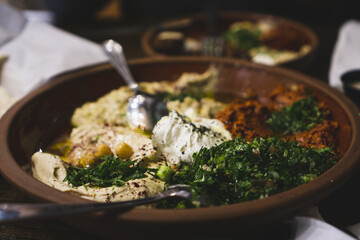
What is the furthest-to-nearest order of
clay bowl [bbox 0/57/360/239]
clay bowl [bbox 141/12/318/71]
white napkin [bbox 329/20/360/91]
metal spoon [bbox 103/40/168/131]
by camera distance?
clay bowl [bbox 141/12/318/71] → white napkin [bbox 329/20/360/91] → metal spoon [bbox 103/40/168/131] → clay bowl [bbox 0/57/360/239]

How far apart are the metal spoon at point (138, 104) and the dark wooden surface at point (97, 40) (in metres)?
0.80

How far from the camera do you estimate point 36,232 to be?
1.41 m

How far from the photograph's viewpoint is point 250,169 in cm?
137

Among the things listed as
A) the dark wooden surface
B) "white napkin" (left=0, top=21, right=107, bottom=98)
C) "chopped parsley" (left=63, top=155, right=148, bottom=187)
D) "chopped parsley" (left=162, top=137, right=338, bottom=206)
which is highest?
"white napkin" (left=0, top=21, right=107, bottom=98)

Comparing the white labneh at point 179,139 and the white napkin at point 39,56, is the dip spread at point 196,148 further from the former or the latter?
the white napkin at point 39,56

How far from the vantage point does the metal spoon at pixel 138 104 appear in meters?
2.13

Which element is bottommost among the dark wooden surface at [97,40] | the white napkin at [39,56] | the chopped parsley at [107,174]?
the dark wooden surface at [97,40]

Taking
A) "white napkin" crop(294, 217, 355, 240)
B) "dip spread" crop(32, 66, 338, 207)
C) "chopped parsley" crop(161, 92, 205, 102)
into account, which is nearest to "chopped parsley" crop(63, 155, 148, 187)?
"dip spread" crop(32, 66, 338, 207)

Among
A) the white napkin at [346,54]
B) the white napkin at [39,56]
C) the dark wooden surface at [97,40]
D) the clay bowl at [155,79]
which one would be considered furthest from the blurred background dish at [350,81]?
the white napkin at [39,56]

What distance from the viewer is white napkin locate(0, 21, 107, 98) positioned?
256 cm

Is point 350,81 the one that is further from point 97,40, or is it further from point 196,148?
point 97,40

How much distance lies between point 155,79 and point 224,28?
2.07 meters

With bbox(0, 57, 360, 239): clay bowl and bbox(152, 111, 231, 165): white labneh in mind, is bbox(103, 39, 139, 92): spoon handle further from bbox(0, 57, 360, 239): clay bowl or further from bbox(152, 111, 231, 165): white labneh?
bbox(152, 111, 231, 165): white labneh

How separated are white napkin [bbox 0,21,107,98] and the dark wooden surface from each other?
0.74m
